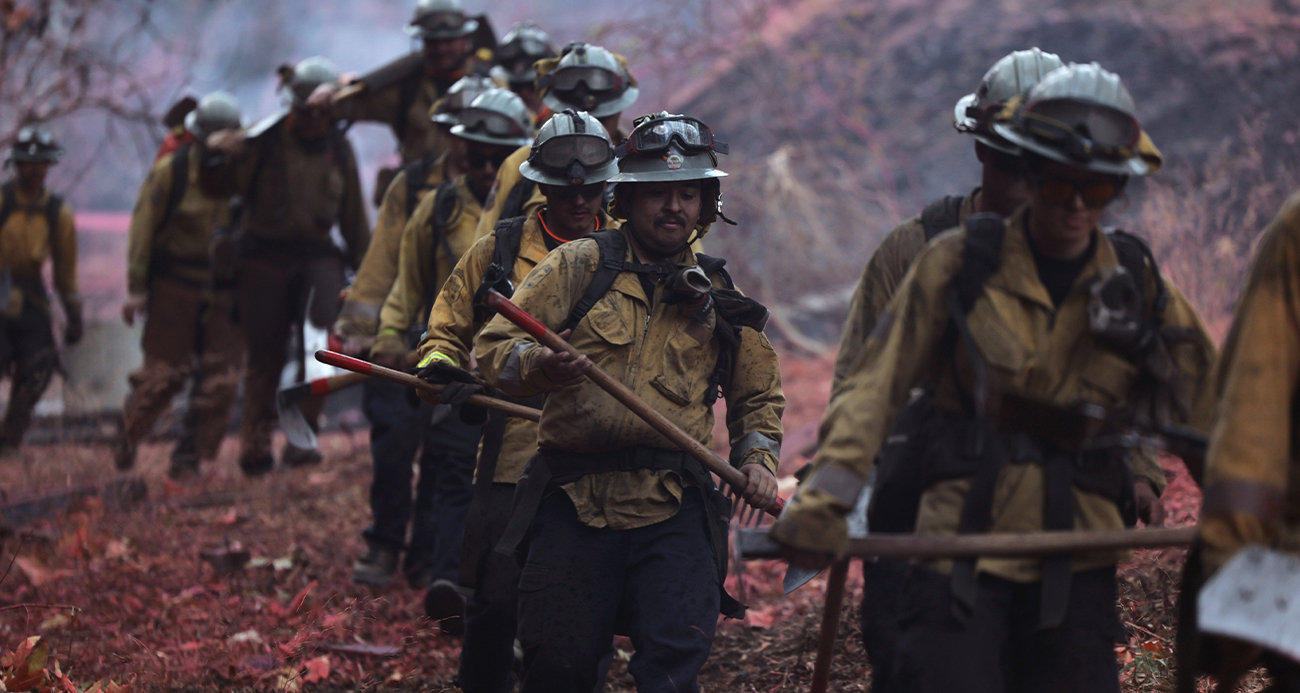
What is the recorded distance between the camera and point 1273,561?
2506mm

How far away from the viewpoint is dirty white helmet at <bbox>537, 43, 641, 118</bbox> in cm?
629

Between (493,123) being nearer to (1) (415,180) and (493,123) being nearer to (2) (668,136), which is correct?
(1) (415,180)

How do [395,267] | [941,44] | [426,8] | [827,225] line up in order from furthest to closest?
[941,44] < [827,225] < [426,8] < [395,267]

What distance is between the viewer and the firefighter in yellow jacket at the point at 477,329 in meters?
4.61

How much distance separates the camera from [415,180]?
678 cm

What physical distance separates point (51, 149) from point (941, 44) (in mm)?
13118

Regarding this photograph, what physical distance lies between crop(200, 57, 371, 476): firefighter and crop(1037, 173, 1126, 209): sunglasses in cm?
694

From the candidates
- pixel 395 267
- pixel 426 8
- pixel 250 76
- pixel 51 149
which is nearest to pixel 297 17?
pixel 250 76

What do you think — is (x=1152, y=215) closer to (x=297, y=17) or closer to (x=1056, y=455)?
(x=1056, y=455)

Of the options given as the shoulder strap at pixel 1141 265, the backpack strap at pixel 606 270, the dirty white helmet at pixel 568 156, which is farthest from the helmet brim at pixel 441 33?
the shoulder strap at pixel 1141 265

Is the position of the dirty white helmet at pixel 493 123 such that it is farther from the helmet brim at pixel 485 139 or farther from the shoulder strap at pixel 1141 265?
the shoulder strap at pixel 1141 265

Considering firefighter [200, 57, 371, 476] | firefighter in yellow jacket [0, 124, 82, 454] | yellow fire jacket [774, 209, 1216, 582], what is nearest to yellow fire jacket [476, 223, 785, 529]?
yellow fire jacket [774, 209, 1216, 582]

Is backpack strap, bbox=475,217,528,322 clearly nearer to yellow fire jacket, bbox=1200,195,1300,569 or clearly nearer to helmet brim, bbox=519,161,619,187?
helmet brim, bbox=519,161,619,187

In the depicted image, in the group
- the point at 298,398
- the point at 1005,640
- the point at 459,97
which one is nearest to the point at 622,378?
the point at 1005,640
